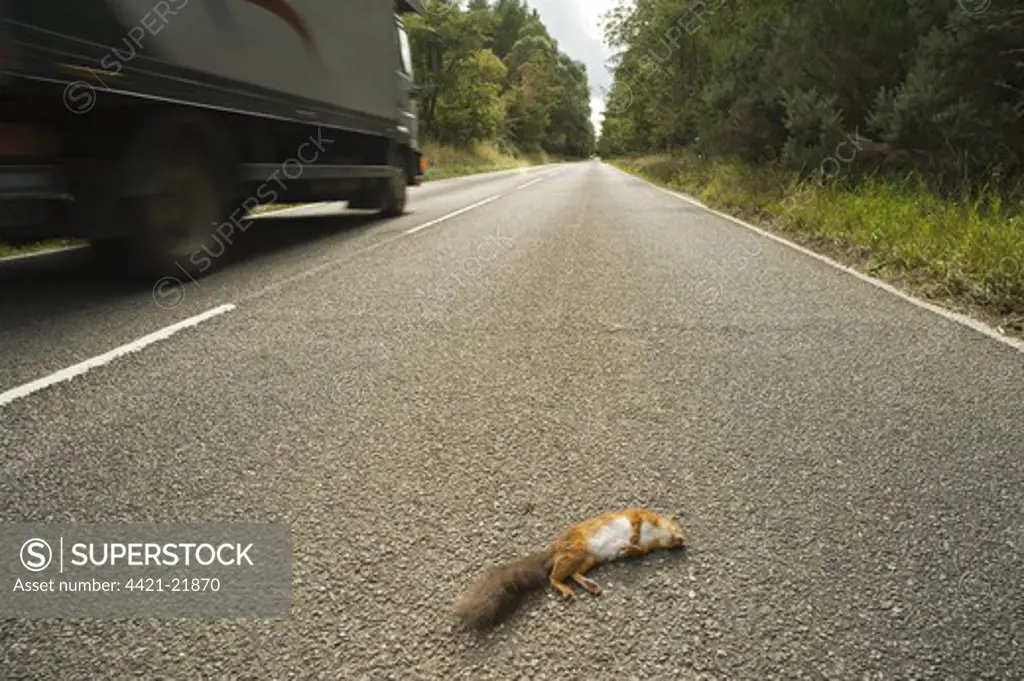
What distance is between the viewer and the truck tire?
13.9ft

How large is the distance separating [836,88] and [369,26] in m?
7.67

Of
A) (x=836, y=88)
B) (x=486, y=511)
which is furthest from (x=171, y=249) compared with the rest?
(x=836, y=88)

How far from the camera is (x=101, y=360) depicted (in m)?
2.98

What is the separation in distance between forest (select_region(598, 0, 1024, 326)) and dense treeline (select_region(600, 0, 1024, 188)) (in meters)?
0.02

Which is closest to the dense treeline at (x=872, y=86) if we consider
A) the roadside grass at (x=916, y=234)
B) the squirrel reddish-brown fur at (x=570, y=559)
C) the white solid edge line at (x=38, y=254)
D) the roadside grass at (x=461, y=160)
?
the roadside grass at (x=916, y=234)

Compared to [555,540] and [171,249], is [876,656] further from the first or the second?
[171,249]

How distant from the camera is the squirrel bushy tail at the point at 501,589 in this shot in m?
1.31

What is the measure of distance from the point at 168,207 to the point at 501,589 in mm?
4587

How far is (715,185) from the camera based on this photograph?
14430mm

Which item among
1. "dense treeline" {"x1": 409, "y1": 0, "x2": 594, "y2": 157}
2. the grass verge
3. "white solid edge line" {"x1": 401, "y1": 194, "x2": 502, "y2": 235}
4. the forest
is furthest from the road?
the grass verge

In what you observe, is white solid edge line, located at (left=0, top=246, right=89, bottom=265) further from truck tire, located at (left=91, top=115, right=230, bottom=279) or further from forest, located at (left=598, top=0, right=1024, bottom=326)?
forest, located at (left=598, top=0, right=1024, bottom=326)

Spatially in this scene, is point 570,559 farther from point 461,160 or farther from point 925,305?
point 461,160

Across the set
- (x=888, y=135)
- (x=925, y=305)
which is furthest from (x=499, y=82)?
(x=925, y=305)

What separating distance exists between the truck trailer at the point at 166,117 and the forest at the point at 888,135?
604 centimetres
